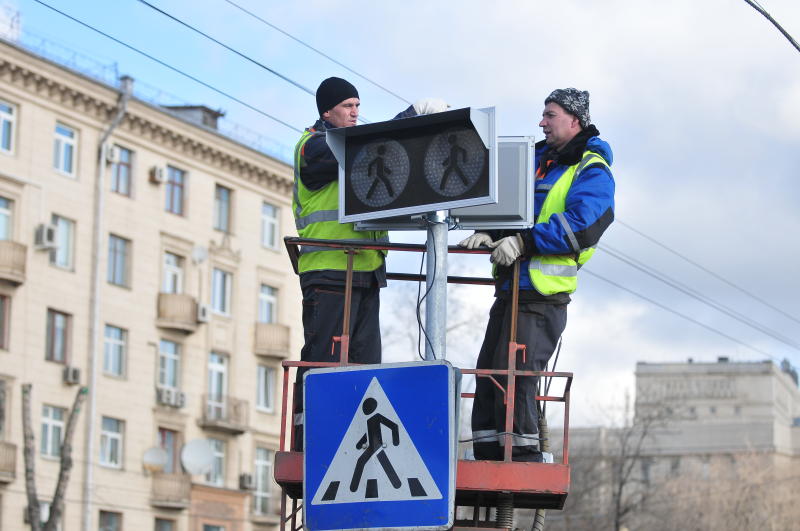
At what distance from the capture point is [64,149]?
45281 mm

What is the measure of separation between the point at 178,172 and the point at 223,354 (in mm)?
6133

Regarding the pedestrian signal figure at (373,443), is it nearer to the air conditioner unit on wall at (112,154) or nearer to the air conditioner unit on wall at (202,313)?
the air conditioner unit on wall at (112,154)

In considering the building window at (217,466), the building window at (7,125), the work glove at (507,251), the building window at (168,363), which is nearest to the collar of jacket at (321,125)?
the work glove at (507,251)

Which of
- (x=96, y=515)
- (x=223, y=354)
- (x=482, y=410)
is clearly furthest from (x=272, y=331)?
(x=482, y=410)

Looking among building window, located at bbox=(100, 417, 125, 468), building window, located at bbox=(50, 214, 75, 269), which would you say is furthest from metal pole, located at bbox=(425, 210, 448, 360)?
building window, located at bbox=(100, 417, 125, 468)

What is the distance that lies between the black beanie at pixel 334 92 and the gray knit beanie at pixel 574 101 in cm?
121

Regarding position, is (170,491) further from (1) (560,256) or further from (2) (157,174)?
(1) (560,256)

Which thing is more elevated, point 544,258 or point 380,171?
point 380,171

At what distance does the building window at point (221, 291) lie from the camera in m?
50.8

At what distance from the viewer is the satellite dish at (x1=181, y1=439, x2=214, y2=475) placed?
47.7m

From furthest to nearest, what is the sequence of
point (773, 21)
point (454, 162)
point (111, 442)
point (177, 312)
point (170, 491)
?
point (177, 312), point (170, 491), point (111, 442), point (773, 21), point (454, 162)

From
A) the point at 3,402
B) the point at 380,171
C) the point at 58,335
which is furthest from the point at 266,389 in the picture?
the point at 380,171

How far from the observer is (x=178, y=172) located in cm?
4969

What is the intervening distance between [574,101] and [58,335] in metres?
36.9
